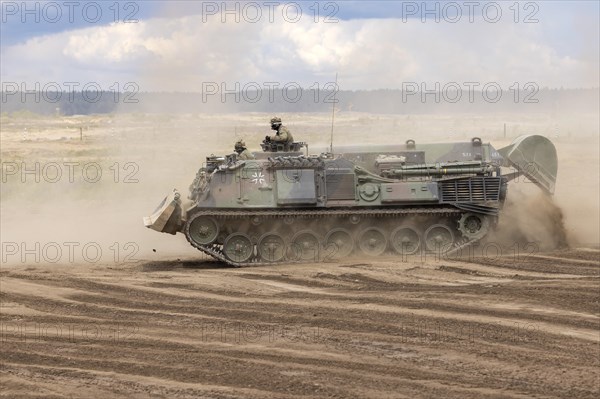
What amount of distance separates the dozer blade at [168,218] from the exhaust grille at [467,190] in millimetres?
5298

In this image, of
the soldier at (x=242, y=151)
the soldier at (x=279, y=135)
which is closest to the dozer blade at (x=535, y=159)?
the soldier at (x=279, y=135)

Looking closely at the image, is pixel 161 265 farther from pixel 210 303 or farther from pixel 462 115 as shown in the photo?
pixel 462 115

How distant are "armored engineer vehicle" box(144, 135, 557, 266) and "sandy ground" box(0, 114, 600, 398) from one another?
0.67m

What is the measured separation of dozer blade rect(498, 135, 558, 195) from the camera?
68.2 ft

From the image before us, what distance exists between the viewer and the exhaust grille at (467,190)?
62.2 ft

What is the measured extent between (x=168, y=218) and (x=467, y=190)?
238 inches

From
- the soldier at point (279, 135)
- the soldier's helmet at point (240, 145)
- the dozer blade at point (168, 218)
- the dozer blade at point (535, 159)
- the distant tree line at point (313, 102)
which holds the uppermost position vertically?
the distant tree line at point (313, 102)

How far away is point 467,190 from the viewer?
748 inches
